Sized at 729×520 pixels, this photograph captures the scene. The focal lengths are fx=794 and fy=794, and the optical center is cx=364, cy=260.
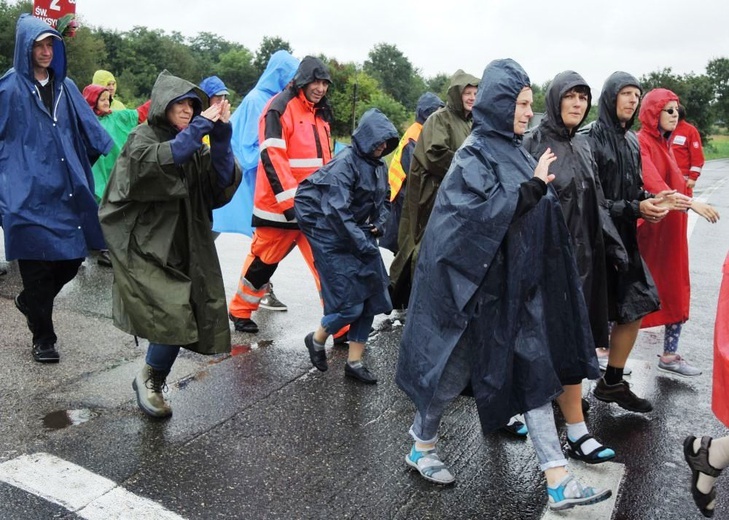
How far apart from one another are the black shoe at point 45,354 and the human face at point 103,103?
13.7ft

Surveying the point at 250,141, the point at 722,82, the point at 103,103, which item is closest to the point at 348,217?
the point at 250,141

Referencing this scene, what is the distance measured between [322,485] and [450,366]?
83 centimetres

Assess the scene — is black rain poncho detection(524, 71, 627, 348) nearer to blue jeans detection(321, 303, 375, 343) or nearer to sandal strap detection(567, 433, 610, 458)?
sandal strap detection(567, 433, 610, 458)

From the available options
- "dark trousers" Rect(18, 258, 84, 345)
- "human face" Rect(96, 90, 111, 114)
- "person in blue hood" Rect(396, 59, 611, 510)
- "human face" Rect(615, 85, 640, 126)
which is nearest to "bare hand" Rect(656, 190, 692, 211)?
"human face" Rect(615, 85, 640, 126)

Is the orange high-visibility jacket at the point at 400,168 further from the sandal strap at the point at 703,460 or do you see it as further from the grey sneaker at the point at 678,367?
the sandal strap at the point at 703,460

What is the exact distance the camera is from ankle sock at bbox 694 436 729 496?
336 centimetres

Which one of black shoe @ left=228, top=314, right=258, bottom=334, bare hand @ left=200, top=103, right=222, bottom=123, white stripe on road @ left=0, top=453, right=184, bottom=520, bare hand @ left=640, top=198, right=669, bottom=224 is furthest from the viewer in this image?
black shoe @ left=228, top=314, right=258, bottom=334

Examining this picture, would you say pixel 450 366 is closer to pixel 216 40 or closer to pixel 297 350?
pixel 297 350

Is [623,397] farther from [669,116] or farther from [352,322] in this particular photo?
[669,116]

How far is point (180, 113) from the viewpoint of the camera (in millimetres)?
4207

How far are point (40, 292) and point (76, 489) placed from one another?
2.02 meters

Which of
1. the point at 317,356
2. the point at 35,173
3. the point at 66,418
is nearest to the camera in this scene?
the point at 66,418

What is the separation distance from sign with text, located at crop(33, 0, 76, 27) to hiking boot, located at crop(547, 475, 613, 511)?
5.88 metres

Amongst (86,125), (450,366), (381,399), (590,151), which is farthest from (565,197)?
(86,125)
